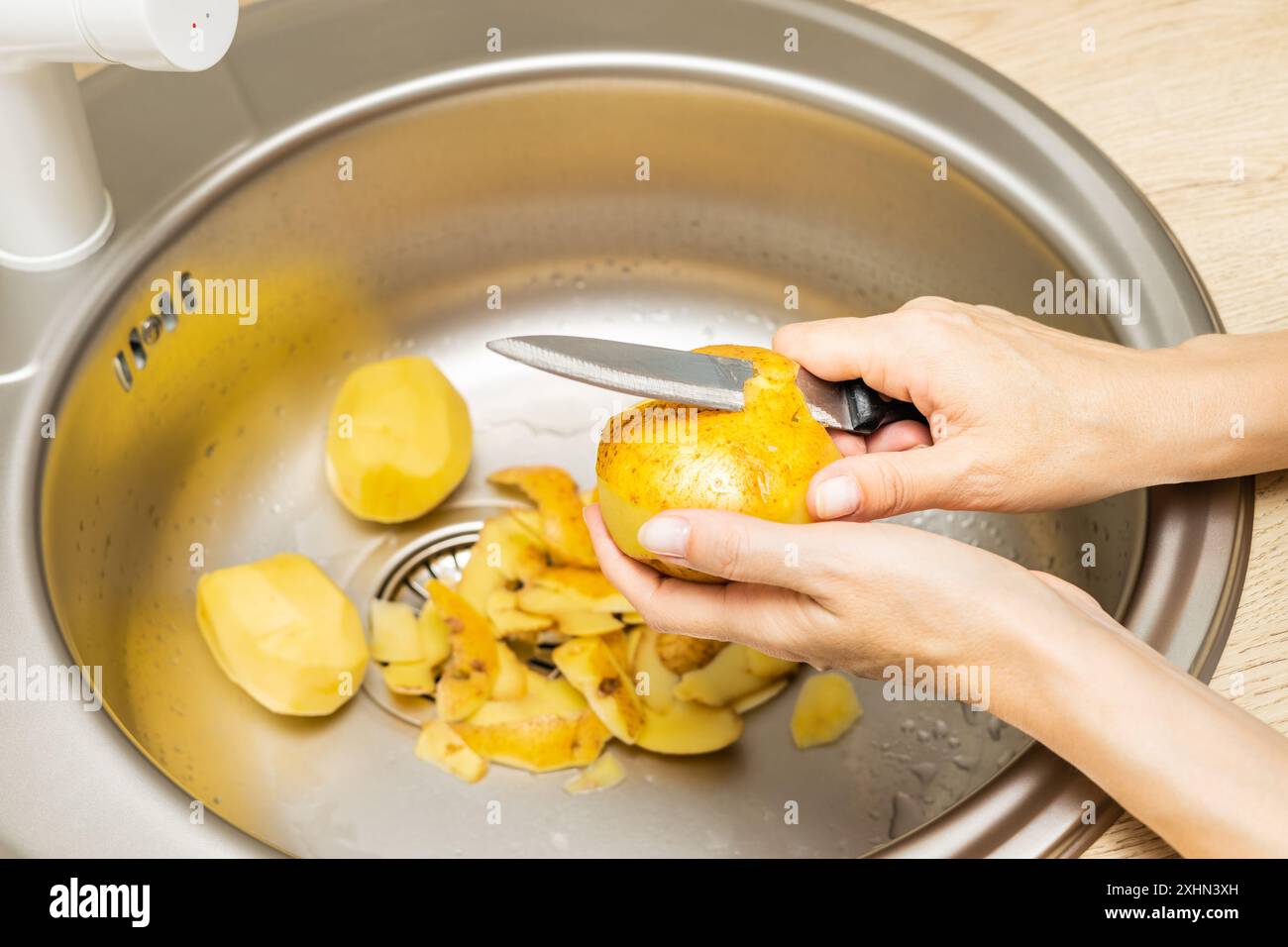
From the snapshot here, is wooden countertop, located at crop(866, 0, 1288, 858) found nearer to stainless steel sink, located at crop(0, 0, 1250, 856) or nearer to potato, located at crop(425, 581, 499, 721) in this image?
stainless steel sink, located at crop(0, 0, 1250, 856)

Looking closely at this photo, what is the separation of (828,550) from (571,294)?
2.44ft

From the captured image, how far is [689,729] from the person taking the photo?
107 centimetres

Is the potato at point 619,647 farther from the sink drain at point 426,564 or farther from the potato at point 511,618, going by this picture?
the sink drain at point 426,564

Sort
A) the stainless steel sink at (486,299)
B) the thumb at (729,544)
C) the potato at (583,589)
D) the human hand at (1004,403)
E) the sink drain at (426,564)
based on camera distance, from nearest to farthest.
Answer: the thumb at (729,544), the human hand at (1004,403), the stainless steel sink at (486,299), the potato at (583,589), the sink drain at (426,564)

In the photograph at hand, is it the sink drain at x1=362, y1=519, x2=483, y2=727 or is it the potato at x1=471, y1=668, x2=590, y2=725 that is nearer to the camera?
the potato at x1=471, y1=668, x2=590, y2=725

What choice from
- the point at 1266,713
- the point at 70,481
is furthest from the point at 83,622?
the point at 1266,713

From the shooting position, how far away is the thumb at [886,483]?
77cm

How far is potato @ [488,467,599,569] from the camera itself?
111 cm

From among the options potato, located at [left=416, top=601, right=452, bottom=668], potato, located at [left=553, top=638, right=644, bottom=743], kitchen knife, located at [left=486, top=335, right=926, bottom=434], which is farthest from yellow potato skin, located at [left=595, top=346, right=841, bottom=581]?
potato, located at [left=416, top=601, right=452, bottom=668]

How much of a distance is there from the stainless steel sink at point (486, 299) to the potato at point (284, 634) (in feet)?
0.16

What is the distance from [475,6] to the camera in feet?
3.98

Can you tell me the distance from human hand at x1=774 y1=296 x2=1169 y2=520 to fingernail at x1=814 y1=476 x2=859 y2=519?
5cm

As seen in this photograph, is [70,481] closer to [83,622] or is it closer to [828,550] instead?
[83,622]

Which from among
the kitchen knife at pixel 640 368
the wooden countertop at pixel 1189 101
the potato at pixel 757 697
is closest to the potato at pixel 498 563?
the potato at pixel 757 697
